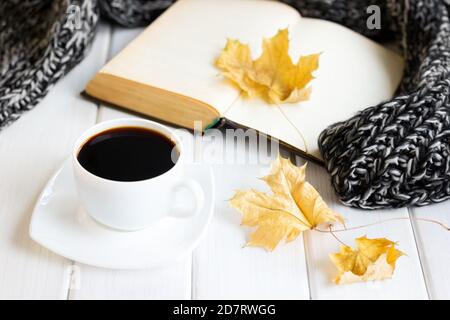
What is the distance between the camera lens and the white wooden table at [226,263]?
78 centimetres

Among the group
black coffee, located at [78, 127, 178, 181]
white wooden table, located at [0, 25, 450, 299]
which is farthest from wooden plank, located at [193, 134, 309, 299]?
black coffee, located at [78, 127, 178, 181]

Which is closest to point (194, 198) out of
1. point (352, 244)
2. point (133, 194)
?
point (133, 194)

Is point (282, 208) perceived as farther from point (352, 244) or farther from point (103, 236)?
point (103, 236)

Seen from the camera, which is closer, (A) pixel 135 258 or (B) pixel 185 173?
(A) pixel 135 258

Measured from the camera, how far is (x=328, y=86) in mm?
1060

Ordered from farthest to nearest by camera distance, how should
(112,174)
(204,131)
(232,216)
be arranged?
1. (204,131)
2. (232,216)
3. (112,174)

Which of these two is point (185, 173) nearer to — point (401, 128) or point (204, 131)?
point (204, 131)

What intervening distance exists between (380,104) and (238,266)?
0.99ft

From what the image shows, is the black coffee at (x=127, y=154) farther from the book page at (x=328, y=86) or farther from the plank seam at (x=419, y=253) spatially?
the plank seam at (x=419, y=253)

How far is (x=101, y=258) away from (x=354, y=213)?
0.34 meters

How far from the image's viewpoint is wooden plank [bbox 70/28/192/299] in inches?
30.3

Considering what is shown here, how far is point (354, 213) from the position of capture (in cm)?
88

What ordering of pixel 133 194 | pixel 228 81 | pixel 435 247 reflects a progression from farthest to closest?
pixel 228 81, pixel 435 247, pixel 133 194
